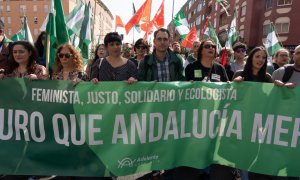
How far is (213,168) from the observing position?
3.78 meters

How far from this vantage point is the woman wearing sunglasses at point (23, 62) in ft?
12.5

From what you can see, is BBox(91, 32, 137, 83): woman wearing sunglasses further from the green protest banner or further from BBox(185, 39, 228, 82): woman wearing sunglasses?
BBox(185, 39, 228, 82): woman wearing sunglasses

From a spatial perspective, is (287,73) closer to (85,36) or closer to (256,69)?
(256,69)

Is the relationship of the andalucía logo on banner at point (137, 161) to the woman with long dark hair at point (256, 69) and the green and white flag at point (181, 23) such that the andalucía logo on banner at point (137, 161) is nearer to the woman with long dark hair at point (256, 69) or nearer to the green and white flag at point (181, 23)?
the woman with long dark hair at point (256, 69)

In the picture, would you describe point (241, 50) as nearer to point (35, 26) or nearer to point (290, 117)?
point (290, 117)

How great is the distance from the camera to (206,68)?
413 centimetres

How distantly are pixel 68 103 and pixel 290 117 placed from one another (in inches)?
97.4

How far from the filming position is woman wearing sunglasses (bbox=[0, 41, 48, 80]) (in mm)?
3812

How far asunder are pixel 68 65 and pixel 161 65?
122cm

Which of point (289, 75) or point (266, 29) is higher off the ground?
point (266, 29)

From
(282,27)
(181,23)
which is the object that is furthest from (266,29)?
(181,23)

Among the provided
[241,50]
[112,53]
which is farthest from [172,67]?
[241,50]

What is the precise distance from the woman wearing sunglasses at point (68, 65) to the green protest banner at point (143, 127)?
408 mm

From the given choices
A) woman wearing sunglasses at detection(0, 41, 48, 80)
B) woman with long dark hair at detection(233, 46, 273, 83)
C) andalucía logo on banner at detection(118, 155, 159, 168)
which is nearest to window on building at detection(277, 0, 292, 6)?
woman with long dark hair at detection(233, 46, 273, 83)
